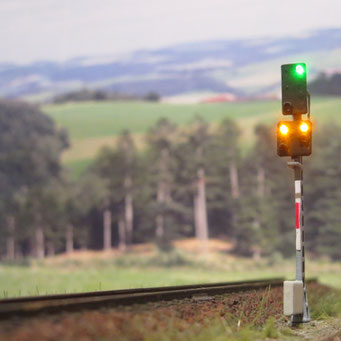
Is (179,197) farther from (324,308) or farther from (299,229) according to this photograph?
(299,229)

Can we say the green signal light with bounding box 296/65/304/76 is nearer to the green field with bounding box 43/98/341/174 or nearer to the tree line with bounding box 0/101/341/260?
the tree line with bounding box 0/101/341/260

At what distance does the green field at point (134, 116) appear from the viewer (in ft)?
338

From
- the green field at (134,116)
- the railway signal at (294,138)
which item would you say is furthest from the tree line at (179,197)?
the railway signal at (294,138)

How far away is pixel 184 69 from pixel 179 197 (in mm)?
21859

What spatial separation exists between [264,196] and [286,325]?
77.3m

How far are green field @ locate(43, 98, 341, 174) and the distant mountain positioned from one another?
2214mm

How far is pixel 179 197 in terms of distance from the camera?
95500mm

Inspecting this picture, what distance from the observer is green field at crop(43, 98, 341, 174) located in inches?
4058

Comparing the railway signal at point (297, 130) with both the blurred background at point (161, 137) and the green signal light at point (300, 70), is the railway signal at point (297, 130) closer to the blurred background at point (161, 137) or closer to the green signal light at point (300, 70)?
the green signal light at point (300, 70)

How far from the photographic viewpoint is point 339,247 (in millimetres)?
86312

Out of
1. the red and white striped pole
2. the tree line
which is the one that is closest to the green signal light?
the red and white striped pole

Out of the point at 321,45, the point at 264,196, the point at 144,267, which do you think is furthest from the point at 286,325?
the point at 321,45

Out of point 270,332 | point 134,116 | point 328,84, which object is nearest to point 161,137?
point 134,116

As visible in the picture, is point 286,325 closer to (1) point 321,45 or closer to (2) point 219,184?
(2) point 219,184
